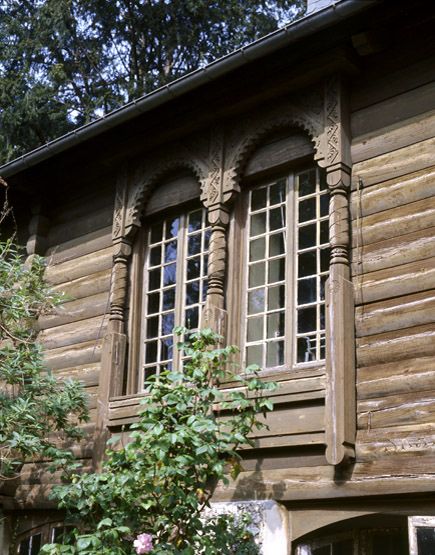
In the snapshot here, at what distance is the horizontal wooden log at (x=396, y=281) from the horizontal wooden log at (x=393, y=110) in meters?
1.12

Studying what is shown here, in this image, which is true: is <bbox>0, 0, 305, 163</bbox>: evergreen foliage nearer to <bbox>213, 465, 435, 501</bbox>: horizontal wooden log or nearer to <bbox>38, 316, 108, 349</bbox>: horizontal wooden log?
<bbox>38, 316, 108, 349</bbox>: horizontal wooden log

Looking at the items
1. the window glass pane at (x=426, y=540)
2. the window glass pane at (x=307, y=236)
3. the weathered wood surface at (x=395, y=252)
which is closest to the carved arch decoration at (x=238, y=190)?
the weathered wood surface at (x=395, y=252)

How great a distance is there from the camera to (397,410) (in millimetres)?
6047

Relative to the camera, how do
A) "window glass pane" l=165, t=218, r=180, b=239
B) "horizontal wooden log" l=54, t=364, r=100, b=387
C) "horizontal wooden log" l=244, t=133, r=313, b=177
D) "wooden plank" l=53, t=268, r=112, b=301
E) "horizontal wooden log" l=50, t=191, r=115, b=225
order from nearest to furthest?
1. "horizontal wooden log" l=244, t=133, r=313, b=177
2. "window glass pane" l=165, t=218, r=180, b=239
3. "horizontal wooden log" l=54, t=364, r=100, b=387
4. "wooden plank" l=53, t=268, r=112, b=301
5. "horizontal wooden log" l=50, t=191, r=115, b=225

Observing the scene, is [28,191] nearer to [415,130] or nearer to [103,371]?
[103,371]

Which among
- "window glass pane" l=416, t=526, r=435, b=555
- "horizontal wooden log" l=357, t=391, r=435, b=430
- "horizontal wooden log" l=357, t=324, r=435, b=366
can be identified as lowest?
"window glass pane" l=416, t=526, r=435, b=555

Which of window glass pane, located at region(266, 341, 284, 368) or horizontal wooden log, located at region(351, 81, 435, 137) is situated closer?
horizontal wooden log, located at region(351, 81, 435, 137)

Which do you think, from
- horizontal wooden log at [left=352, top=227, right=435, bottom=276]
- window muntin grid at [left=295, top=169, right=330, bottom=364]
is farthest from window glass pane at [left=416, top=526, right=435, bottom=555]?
horizontal wooden log at [left=352, top=227, right=435, bottom=276]

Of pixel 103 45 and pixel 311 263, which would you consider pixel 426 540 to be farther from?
pixel 103 45

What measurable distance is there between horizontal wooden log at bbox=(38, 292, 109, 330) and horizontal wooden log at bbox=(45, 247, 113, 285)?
0.88ft

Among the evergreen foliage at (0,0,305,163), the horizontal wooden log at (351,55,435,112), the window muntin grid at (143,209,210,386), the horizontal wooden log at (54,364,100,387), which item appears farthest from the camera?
the evergreen foliage at (0,0,305,163)

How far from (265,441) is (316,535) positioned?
74 cm

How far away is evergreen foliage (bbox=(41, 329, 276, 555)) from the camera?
6113 mm

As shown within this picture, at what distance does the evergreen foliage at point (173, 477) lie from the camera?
6.11m
